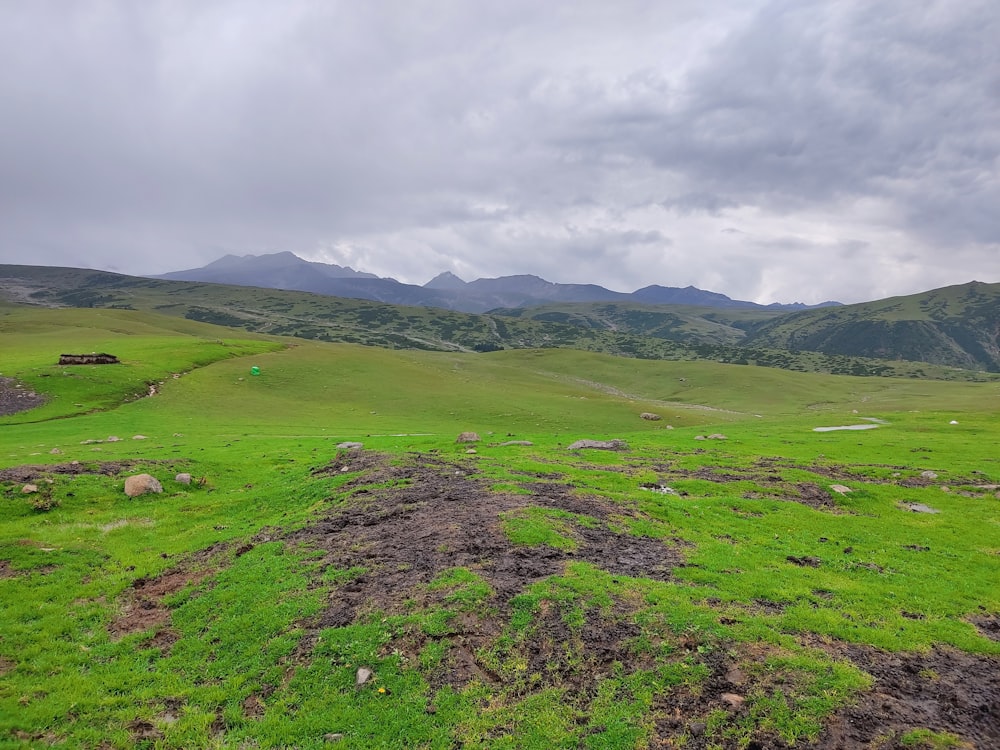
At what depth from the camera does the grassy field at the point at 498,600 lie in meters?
10.2

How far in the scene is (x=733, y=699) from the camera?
10125 millimetres

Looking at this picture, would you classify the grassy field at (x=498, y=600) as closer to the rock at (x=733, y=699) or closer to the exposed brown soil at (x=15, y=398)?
the rock at (x=733, y=699)

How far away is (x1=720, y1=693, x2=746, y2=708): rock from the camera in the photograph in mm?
9984

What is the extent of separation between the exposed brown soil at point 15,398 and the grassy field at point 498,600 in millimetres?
21378

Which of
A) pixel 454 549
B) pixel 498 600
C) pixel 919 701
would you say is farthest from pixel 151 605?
pixel 919 701

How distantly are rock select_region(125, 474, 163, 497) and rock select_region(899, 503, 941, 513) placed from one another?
3744cm

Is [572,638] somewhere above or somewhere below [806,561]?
below

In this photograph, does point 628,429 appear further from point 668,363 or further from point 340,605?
point 668,363

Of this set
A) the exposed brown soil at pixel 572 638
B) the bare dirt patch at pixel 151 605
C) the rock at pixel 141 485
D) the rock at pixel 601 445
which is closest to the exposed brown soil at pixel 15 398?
the rock at pixel 141 485

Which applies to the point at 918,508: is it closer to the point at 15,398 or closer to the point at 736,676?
the point at 736,676

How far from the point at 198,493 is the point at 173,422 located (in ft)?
93.0

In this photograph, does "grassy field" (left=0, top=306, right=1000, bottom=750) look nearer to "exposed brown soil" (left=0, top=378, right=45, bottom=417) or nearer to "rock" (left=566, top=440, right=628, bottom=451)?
"rock" (left=566, top=440, right=628, bottom=451)

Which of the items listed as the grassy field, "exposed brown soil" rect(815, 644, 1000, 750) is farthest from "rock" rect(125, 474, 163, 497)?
"exposed brown soil" rect(815, 644, 1000, 750)

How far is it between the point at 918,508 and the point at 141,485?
38.5m
